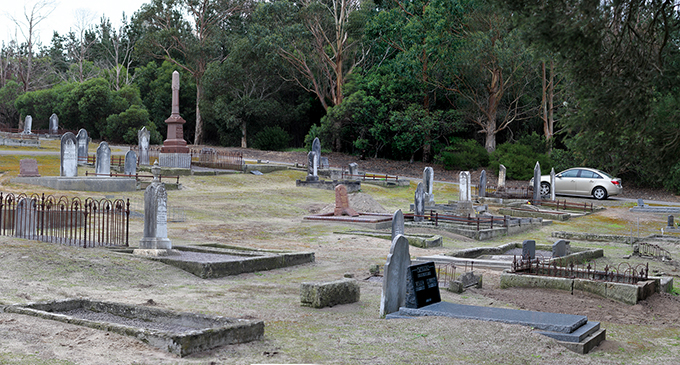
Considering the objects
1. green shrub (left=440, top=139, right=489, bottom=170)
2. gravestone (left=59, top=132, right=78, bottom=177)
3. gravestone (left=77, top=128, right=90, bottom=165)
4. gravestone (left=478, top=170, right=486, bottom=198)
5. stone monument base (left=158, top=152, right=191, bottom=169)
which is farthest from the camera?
green shrub (left=440, top=139, right=489, bottom=170)

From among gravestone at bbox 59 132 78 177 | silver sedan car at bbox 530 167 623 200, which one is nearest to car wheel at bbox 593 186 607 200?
silver sedan car at bbox 530 167 623 200

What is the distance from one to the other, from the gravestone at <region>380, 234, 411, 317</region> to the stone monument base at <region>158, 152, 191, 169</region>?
26.9 metres

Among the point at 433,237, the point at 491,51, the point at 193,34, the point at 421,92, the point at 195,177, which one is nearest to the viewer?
the point at 433,237

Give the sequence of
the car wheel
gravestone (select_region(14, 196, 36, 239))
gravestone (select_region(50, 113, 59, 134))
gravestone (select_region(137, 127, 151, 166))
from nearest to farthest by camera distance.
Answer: gravestone (select_region(14, 196, 36, 239))
the car wheel
gravestone (select_region(137, 127, 151, 166))
gravestone (select_region(50, 113, 59, 134))

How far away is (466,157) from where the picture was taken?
4456cm

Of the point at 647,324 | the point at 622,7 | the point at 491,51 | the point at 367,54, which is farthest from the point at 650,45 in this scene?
the point at 367,54

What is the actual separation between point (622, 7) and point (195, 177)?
23750mm

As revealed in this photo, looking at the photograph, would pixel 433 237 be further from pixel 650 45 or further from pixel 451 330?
pixel 451 330

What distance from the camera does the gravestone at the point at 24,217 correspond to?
13.5 meters

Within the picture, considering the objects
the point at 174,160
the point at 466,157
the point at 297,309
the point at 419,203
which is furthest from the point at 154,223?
the point at 466,157

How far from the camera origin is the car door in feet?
105

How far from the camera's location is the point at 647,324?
8.97 meters

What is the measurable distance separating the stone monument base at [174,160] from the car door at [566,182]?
1932 centimetres

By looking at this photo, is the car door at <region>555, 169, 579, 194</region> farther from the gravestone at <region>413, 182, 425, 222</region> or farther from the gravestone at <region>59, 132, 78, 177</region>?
the gravestone at <region>59, 132, 78, 177</region>
